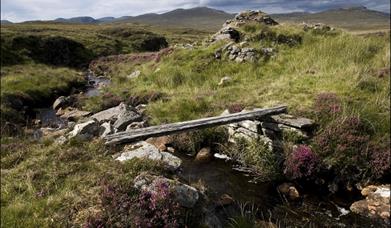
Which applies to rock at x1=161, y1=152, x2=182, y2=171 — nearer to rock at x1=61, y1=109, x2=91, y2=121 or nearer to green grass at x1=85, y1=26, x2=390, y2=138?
green grass at x1=85, y1=26, x2=390, y2=138

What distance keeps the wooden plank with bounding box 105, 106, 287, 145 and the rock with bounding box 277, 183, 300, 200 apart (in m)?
2.52

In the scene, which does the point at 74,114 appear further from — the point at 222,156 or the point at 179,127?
the point at 222,156

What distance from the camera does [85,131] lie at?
39.5 ft

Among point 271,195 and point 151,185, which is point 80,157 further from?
point 271,195

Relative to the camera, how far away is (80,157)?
9.62m

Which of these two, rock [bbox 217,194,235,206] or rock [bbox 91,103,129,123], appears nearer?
rock [bbox 217,194,235,206]

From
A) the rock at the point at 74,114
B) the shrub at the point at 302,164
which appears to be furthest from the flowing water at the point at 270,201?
the rock at the point at 74,114

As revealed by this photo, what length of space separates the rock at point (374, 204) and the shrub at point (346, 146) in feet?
1.94

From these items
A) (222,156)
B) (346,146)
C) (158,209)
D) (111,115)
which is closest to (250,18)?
(111,115)

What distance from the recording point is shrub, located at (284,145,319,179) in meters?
10.9

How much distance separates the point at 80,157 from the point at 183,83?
11.7 metres

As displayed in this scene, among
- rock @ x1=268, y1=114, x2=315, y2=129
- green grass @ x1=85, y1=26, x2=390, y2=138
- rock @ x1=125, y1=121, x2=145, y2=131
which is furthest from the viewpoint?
green grass @ x1=85, y1=26, x2=390, y2=138

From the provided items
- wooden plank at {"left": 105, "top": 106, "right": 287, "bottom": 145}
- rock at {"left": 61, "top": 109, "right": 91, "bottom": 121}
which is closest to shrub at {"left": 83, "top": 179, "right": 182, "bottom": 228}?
wooden plank at {"left": 105, "top": 106, "right": 287, "bottom": 145}

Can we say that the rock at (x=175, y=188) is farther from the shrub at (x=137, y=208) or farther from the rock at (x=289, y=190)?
the rock at (x=289, y=190)
